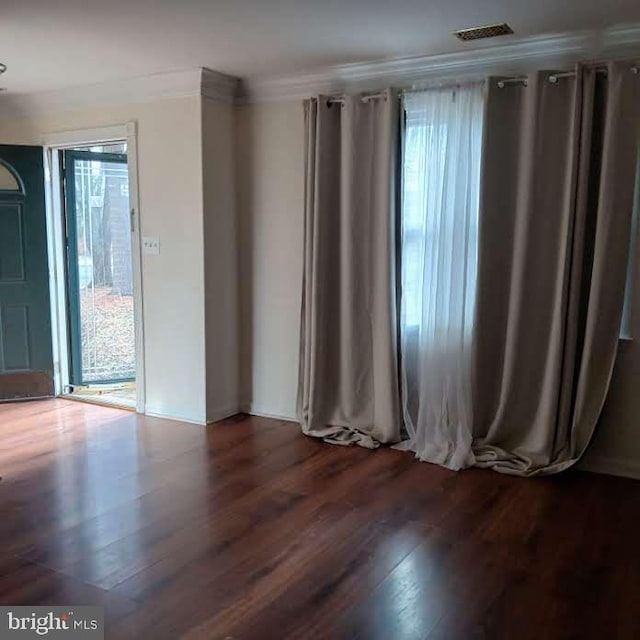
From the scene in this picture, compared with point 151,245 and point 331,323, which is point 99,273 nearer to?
point 151,245

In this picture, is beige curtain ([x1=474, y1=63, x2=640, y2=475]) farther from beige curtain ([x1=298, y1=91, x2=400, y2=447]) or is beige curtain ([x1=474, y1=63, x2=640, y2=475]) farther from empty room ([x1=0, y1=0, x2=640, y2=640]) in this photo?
beige curtain ([x1=298, y1=91, x2=400, y2=447])

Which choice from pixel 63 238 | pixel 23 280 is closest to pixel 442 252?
pixel 63 238

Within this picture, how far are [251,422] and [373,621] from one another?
248 cm

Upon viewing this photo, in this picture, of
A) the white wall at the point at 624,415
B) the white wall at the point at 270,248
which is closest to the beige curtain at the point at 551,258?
the white wall at the point at 624,415

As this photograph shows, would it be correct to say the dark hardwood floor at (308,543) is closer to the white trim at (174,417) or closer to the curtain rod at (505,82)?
the white trim at (174,417)

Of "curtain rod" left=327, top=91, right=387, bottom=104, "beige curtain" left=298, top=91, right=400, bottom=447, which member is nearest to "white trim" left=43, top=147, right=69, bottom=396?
"beige curtain" left=298, top=91, right=400, bottom=447

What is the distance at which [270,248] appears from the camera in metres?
4.60

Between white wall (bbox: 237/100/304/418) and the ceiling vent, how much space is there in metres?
1.28

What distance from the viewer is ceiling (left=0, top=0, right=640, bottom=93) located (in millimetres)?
3014

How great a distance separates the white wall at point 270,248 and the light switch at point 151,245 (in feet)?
1.97

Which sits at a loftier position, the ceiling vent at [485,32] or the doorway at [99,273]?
the ceiling vent at [485,32]

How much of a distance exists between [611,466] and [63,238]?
438 centimetres

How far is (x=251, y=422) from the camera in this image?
15.2ft

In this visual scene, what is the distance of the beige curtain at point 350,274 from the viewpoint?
158 inches
